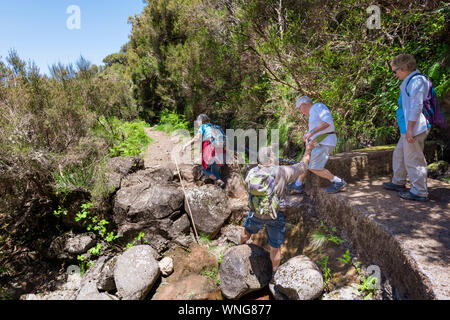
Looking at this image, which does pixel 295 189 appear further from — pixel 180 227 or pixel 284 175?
pixel 180 227

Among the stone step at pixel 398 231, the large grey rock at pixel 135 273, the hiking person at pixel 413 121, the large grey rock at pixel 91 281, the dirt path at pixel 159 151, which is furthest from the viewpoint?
the dirt path at pixel 159 151

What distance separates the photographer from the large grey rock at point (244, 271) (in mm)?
3242

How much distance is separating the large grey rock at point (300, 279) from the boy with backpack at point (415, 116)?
5.11 feet

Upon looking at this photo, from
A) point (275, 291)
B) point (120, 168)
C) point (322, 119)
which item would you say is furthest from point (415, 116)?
point (120, 168)

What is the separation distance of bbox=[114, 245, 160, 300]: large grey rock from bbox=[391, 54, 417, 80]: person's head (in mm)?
4294

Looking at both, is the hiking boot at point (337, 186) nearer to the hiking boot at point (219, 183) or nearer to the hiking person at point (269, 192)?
the hiking person at point (269, 192)

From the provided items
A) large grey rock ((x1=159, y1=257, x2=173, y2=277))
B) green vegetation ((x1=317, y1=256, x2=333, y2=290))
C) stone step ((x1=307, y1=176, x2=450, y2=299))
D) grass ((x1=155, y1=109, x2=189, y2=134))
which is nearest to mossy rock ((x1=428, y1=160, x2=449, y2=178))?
stone step ((x1=307, y1=176, x2=450, y2=299))

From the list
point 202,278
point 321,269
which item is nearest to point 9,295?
point 202,278

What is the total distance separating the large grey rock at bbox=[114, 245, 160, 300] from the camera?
345cm

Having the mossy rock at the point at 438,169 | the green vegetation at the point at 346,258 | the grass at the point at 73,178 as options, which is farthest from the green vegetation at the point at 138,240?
the mossy rock at the point at 438,169

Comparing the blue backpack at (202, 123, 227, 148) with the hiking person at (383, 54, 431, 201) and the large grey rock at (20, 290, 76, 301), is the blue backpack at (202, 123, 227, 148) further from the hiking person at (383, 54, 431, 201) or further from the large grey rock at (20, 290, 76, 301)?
the large grey rock at (20, 290, 76, 301)

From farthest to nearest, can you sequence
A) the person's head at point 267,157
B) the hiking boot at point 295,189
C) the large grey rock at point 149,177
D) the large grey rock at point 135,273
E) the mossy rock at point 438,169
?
1. the large grey rock at point 149,177
2. the hiking boot at point 295,189
3. the mossy rock at point 438,169
4. the large grey rock at point 135,273
5. the person's head at point 267,157

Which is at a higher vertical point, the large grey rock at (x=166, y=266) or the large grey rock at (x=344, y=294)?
the large grey rock at (x=344, y=294)

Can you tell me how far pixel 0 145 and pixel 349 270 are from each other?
5269mm
